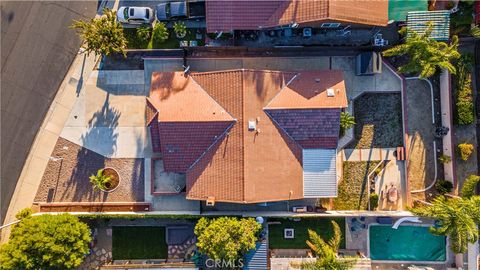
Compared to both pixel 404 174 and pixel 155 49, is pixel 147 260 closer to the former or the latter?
pixel 155 49

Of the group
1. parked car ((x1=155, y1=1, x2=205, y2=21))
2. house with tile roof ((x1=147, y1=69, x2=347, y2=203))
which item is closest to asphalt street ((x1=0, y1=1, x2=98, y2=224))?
parked car ((x1=155, y1=1, x2=205, y2=21))

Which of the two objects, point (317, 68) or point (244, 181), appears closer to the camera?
point (244, 181)

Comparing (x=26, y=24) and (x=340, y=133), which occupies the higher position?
(x=26, y=24)

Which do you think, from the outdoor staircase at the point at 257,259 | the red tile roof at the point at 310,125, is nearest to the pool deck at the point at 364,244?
the outdoor staircase at the point at 257,259

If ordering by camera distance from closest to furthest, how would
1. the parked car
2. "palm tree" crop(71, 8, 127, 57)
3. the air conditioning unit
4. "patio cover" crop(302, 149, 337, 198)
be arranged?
"palm tree" crop(71, 8, 127, 57), the air conditioning unit, "patio cover" crop(302, 149, 337, 198), the parked car

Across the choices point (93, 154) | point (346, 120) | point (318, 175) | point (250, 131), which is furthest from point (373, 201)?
point (93, 154)

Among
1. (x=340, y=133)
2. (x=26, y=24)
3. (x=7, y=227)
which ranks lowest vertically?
(x=7, y=227)

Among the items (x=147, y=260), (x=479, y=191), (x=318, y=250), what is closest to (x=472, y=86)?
(x=479, y=191)

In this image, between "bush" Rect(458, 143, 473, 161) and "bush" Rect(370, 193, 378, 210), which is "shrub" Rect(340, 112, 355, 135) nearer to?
"bush" Rect(370, 193, 378, 210)
